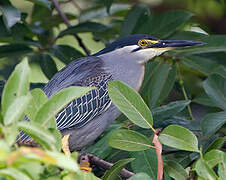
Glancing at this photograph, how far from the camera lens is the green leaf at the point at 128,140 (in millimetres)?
1638

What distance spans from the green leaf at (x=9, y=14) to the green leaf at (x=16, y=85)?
121 centimetres

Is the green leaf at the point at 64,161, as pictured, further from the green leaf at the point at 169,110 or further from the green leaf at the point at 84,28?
the green leaf at the point at 84,28

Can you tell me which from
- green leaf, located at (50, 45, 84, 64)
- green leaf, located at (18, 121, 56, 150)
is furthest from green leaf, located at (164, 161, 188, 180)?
green leaf, located at (50, 45, 84, 64)

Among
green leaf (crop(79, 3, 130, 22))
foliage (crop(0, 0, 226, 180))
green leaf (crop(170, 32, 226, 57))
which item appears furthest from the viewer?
green leaf (crop(79, 3, 130, 22))

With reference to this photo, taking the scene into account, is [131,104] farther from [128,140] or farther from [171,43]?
[171,43]

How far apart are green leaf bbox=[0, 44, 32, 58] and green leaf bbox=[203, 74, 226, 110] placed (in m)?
1.23

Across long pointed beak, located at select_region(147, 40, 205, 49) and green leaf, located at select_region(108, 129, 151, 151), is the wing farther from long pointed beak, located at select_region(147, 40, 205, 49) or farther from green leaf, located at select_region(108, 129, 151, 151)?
green leaf, located at select_region(108, 129, 151, 151)

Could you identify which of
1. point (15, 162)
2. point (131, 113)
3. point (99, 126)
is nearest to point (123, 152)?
point (99, 126)

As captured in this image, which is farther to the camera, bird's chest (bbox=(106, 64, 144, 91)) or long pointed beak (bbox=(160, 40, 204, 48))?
bird's chest (bbox=(106, 64, 144, 91))

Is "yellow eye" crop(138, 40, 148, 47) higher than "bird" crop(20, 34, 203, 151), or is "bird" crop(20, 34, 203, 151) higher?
"yellow eye" crop(138, 40, 148, 47)

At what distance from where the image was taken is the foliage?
3.47 ft

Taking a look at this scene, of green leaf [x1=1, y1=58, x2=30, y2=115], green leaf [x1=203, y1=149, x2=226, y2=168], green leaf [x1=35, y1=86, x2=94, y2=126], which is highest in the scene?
green leaf [x1=1, y1=58, x2=30, y2=115]

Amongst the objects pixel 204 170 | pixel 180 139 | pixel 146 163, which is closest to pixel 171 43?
pixel 146 163

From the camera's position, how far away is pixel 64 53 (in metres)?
3.09
